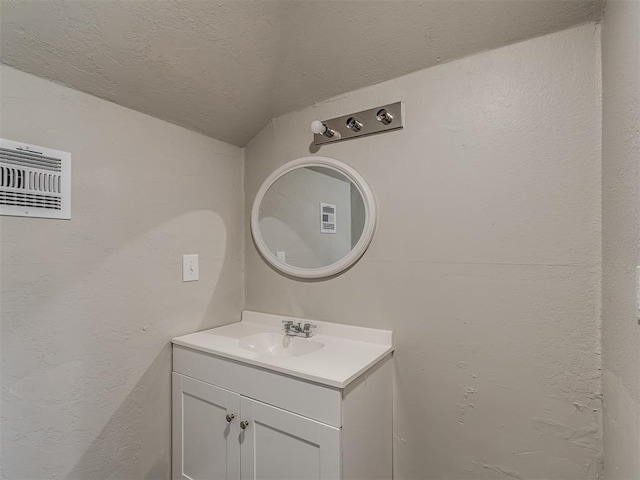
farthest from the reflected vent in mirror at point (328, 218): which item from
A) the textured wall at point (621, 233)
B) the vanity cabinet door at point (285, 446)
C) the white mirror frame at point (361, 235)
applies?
the textured wall at point (621, 233)

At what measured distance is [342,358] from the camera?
3.90 ft

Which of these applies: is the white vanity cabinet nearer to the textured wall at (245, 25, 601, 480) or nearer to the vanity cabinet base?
the vanity cabinet base

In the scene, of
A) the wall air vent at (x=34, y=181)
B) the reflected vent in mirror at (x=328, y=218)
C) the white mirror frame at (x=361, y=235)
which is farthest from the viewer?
the reflected vent in mirror at (x=328, y=218)

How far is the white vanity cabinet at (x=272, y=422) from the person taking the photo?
3.33 feet

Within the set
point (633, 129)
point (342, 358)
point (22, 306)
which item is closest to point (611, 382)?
point (633, 129)

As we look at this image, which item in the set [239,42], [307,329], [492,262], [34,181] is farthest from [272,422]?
[239,42]

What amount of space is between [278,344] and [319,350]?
12.6 inches

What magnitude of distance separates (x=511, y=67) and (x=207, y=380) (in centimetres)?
166

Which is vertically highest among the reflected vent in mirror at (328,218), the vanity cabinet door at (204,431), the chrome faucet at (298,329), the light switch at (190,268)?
the reflected vent in mirror at (328,218)

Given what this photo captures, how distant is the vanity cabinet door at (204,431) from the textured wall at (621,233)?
1174mm

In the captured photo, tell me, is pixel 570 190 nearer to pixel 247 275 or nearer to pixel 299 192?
pixel 299 192

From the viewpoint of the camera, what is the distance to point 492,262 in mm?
1146

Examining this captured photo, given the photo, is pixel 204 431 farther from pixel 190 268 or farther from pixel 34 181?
pixel 34 181

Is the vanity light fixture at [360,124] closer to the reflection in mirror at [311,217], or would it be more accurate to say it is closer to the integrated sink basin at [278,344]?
the reflection in mirror at [311,217]
